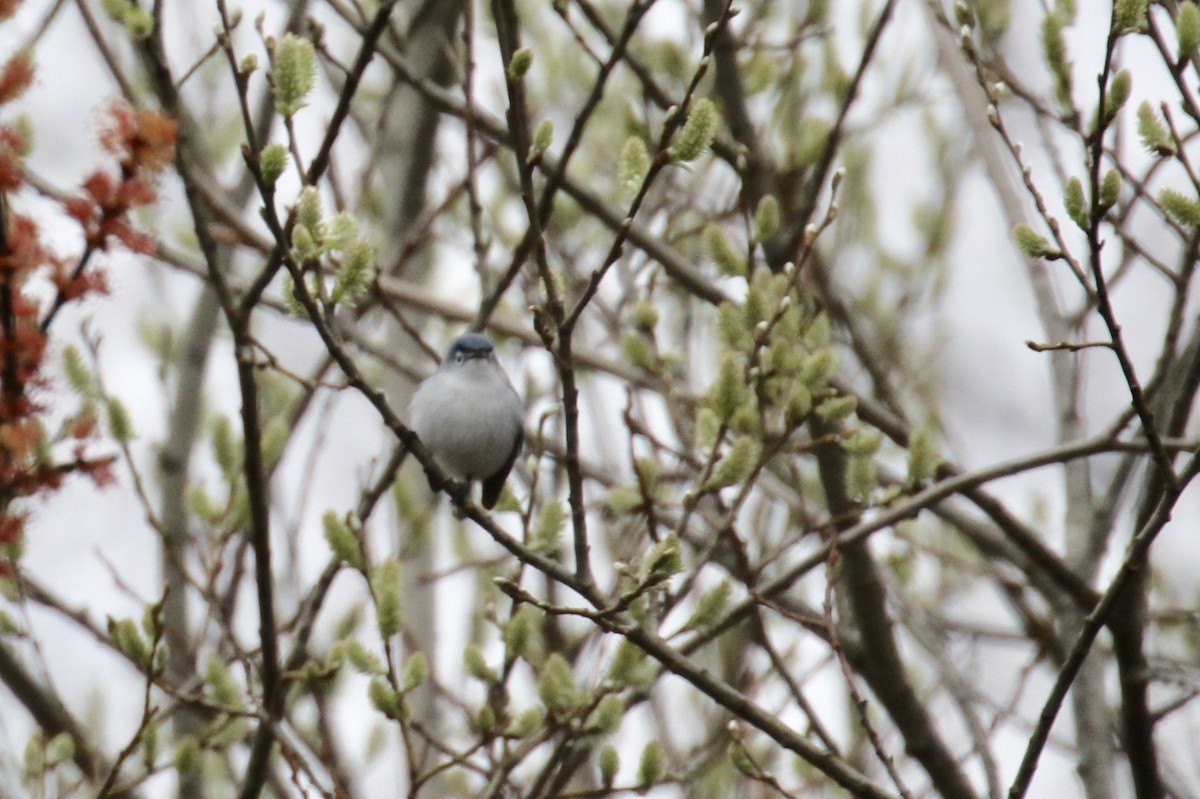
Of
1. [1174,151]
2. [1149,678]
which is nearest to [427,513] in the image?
[1149,678]

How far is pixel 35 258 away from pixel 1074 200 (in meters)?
1.77

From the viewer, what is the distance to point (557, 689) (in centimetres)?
348

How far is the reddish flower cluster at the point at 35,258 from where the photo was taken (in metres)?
2.11

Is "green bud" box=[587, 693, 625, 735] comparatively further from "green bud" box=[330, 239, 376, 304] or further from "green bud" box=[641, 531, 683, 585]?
"green bud" box=[330, 239, 376, 304]

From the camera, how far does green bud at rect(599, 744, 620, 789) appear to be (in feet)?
11.3

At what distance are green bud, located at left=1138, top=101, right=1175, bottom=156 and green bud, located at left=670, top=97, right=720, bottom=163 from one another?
2.78 ft

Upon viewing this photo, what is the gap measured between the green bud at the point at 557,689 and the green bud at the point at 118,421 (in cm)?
128

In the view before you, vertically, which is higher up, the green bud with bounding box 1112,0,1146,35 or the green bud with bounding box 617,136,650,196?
the green bud with bounding box 1112,0,1146,35

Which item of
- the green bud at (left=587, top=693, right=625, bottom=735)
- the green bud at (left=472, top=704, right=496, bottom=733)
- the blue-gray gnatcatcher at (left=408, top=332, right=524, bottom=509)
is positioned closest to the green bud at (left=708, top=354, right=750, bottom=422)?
the green bud at (left=587, top=693, right=625, bottom=735)

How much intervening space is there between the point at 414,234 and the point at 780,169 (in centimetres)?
131

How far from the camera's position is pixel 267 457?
4.18m

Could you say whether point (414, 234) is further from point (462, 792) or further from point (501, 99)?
point (462, 792)

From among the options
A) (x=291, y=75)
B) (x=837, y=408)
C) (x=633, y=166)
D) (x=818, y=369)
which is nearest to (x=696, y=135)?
(x=633, y=166)

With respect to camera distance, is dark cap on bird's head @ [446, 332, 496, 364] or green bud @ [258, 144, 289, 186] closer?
green bud @ [258, 144, 289, 186]
